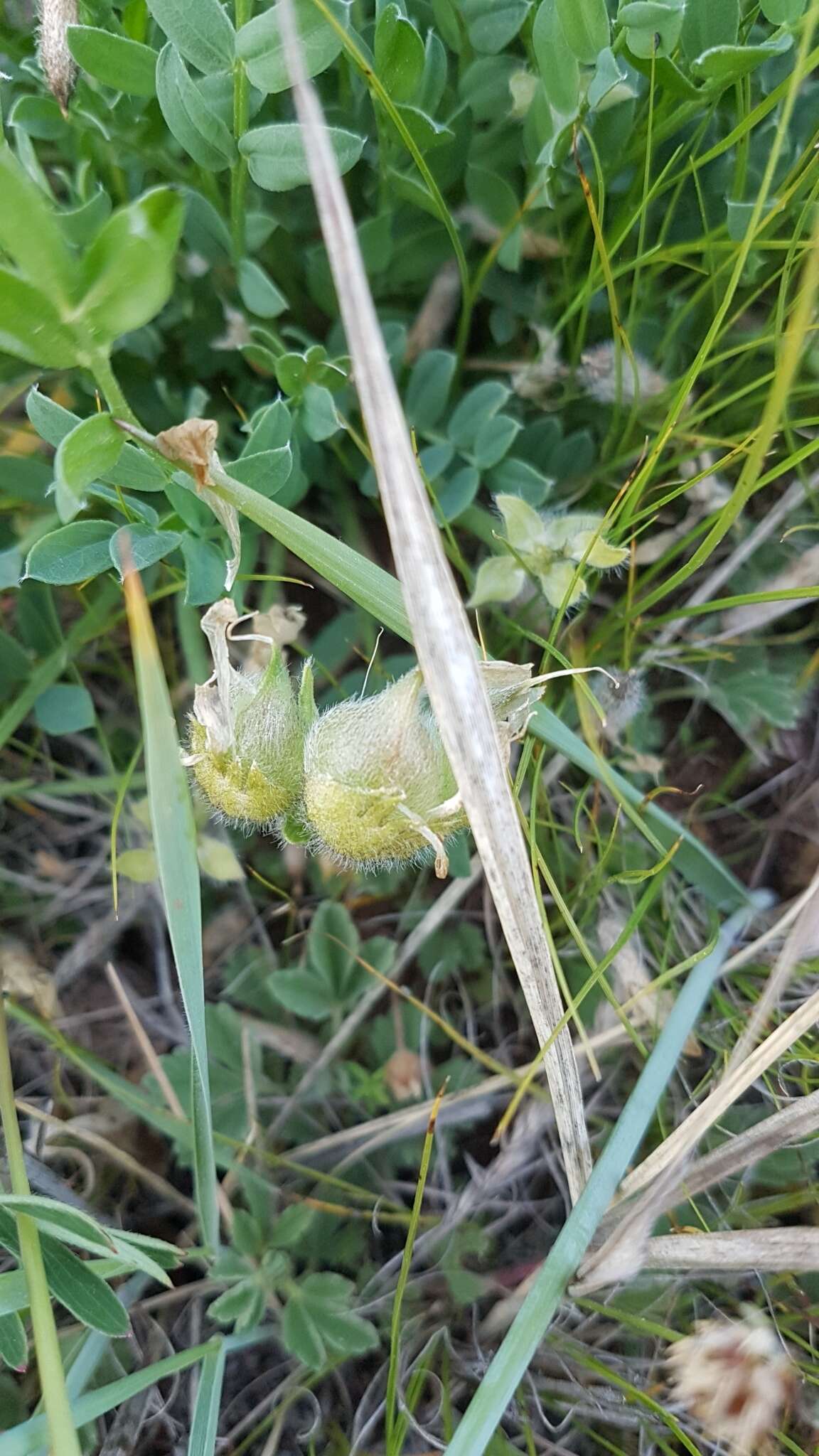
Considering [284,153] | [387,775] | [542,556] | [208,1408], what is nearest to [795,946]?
[387,775]

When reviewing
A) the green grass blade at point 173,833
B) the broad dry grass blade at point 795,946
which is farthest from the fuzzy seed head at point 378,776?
the broad dry grass blade at point 795,946

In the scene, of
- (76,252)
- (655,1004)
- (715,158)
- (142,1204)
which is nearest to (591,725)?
(655,1004)

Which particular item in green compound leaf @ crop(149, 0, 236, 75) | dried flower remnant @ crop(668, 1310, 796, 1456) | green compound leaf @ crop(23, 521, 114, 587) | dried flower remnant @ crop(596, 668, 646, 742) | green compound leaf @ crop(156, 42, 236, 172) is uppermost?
green compound leaf @ crop(149, 0, 236, 75)

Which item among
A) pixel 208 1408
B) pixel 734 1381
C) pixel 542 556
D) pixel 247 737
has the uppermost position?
pixel 247 737

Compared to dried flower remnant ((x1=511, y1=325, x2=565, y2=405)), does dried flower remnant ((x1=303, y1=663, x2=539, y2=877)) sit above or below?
below

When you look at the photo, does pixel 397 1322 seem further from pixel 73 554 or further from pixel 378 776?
pixel 73 554

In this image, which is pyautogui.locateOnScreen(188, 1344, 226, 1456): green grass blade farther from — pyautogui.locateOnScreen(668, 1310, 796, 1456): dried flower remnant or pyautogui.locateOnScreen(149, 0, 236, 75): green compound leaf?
pyautogui.locateOnScreen(149, 0, 236, 75): green compound leaf

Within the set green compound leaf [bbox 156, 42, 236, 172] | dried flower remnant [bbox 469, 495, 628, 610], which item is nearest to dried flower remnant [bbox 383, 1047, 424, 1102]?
dried flower remnant [bbox 469, 495, 628, 610]
